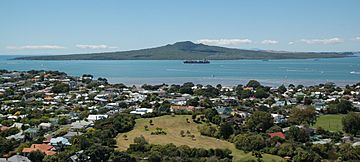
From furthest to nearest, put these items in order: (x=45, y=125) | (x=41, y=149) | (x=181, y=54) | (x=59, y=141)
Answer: (x=181, y=54)
(x=45, y=125)
(x=59, y=141)
(x=41, y=149)

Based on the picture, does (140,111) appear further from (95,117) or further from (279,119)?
(279,119)

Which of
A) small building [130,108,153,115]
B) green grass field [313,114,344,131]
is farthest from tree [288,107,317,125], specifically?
small building [130,108,153,115]

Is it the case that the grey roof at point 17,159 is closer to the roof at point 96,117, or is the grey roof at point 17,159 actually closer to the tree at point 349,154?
the roof at point 96,117

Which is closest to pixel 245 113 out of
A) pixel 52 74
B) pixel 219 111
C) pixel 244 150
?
pixel 219 111

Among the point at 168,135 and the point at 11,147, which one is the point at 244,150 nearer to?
the point at 168,135

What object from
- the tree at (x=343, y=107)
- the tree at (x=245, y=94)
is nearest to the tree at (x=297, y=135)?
the tree at (x=343, y=107)

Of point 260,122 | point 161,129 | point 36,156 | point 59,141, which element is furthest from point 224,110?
point 36,156
